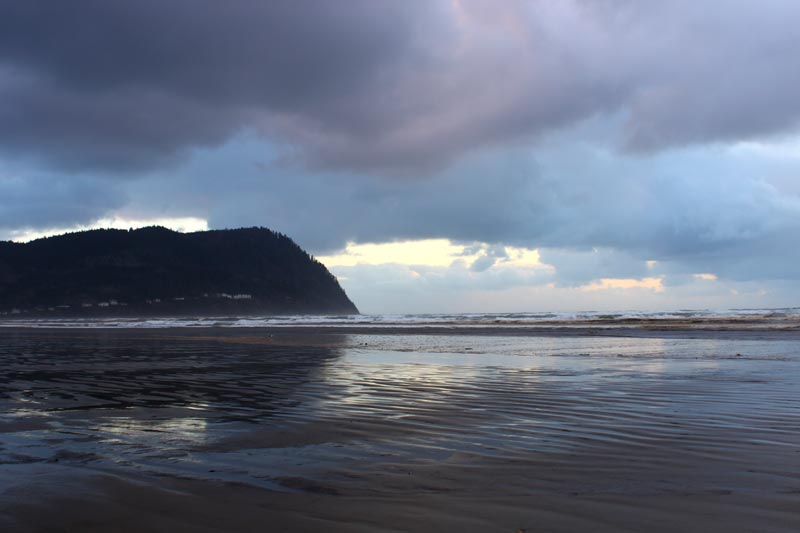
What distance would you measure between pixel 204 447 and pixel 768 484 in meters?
5.69

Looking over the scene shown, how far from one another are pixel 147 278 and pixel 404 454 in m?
180

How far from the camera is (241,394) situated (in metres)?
11.3

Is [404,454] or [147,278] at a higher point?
[147,278]

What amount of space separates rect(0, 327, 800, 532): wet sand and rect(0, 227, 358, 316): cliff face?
150297 millimetres

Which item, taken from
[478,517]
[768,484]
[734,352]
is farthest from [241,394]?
[734,352]

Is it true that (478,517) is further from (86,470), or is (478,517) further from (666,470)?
(86,470)

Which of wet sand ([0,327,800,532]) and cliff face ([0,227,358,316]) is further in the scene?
cliff face ([0,227,358,316])

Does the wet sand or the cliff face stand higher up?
the cliff face

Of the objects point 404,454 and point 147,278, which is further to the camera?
point 147,278

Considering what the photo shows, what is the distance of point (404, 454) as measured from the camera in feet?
20.0

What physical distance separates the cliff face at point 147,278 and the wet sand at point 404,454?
150297 millimetres

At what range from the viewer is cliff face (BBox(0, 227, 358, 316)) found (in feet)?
502

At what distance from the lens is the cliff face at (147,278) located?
153 metres

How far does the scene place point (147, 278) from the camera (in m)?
169
